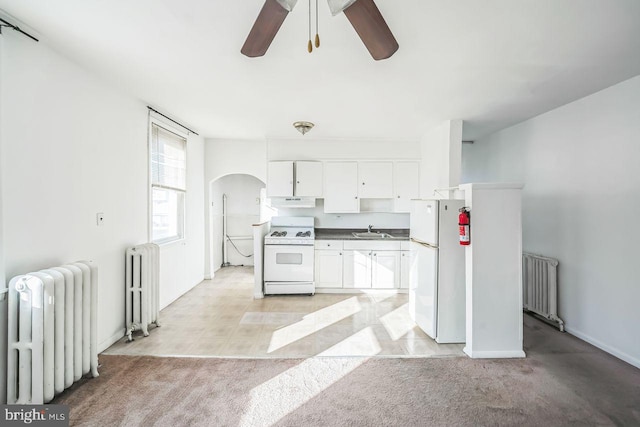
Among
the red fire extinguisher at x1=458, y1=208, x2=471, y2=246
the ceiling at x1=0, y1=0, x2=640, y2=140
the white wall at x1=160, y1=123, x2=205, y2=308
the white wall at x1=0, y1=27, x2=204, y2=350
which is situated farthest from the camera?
the white wall at x1=160, y1=123, x2=205, y2=308

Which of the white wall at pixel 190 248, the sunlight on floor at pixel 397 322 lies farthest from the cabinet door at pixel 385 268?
the white wall at pixel 190 248

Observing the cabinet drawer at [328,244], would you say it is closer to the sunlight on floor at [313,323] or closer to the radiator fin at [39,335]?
the sunlight on floor at [313,323]

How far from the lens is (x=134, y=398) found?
2.17 meters

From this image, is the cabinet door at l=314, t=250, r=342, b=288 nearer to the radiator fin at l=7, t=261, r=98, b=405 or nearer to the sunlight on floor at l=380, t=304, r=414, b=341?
the sunlight on floor at l=380, t=304, r=414, b=341

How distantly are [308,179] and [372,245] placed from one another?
4.96 ft

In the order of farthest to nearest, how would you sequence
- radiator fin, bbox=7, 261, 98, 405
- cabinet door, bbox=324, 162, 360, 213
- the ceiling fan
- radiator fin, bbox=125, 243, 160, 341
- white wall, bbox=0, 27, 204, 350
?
cabinet door, bbox=324, 162, 360, 213 → radiator fin, bbox=125, 243, 160, 341 → white wall, bbox=0, 27, 204, 350 → radiator fin, bbox=7, 261, 98, 405 → the ceiling fan

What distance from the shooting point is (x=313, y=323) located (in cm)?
361

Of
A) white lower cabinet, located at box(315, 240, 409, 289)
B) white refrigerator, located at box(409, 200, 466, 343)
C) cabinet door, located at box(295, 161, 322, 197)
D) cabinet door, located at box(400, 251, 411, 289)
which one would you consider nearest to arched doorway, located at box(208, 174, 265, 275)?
cabinet door, located at box(295, 161, 322, 197)

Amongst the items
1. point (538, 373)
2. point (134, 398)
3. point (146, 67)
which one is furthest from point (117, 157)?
point (538, 373)

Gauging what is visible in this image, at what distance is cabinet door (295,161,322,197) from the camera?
5.07 meters

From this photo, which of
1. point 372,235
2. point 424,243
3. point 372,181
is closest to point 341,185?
point 372,181

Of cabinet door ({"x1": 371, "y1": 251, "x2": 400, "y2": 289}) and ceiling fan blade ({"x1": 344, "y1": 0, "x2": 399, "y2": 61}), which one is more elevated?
ceiling fan blade ({"x1": 344, "y1": 0, "x2": 399, "y2": 61})

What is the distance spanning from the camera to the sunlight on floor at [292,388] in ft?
6.66

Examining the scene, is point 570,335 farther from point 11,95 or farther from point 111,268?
point 11,95
